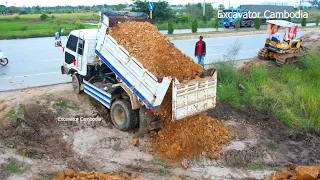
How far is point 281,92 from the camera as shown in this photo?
1067 cm

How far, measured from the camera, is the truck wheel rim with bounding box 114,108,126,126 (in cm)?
843

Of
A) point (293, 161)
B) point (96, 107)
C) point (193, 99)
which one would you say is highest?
point (193, 99)

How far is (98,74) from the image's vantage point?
9688 millimetres

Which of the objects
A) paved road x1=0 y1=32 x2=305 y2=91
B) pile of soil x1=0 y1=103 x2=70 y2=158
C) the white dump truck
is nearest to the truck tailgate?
the white dump truck

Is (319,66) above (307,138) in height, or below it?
above

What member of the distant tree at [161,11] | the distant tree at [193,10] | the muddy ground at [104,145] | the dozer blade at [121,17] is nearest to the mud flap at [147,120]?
the muddy ground at [104,145]

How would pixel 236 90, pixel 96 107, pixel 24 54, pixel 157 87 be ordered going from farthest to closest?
pixel 24 54, pixel 236 90, pixel 96 107, pixel 157 87

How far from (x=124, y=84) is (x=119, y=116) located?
1.06 m

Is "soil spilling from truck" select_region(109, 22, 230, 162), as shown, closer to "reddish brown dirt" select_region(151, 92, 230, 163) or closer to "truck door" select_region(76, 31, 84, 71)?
"reddish brown dirt" select_region(151, 92, 230, 163)

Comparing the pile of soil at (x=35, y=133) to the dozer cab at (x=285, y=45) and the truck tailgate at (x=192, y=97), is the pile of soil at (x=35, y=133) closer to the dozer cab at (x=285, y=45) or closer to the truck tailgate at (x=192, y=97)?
the truck tailgate at (x=192, y=97)

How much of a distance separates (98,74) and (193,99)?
3.57m

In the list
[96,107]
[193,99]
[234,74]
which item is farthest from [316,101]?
[96,107]

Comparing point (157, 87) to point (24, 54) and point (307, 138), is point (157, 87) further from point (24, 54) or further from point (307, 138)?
point (24, 54)

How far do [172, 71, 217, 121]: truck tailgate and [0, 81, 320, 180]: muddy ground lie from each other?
3.48 ft
